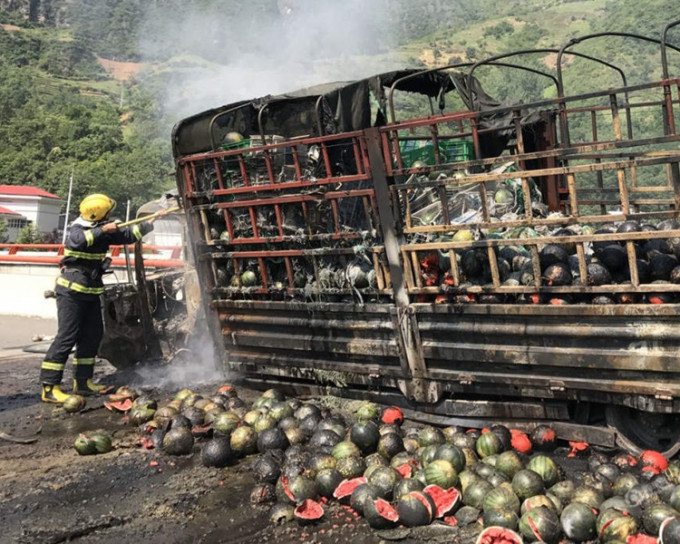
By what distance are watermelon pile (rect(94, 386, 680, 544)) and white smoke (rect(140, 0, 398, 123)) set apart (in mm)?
77589

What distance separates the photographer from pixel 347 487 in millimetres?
4535

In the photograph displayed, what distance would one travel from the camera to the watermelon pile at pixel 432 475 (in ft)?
12.4

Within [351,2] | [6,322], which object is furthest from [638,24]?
[6,322]

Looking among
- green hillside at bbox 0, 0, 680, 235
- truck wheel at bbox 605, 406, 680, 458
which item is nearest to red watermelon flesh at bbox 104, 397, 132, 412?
truck wheel at bbox 605, 406, 680, 458

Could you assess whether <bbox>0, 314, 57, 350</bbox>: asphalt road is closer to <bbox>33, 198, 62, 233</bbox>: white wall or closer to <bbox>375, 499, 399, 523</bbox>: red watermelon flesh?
<bbox>375, 499, 399, 523</bbox>: red watermelon flesh

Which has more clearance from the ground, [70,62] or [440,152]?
[70,62]

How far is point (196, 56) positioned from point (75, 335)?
380 ft

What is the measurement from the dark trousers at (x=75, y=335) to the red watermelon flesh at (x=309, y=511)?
4518 mm

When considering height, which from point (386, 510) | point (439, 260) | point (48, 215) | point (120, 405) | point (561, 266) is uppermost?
point (48, 215)

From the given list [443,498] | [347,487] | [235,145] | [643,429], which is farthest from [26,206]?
[643,429]

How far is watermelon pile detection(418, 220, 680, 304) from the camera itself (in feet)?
14.9

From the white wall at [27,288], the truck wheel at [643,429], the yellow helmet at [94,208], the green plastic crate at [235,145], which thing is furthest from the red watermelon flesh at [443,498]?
the white wall at [27,288]

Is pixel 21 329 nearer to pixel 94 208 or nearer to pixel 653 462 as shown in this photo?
pixel 94 208

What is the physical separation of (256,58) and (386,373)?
103193 mm
